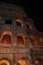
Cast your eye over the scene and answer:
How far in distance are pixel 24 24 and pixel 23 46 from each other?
13.9ft

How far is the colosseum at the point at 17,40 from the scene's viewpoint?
2022 centimetres

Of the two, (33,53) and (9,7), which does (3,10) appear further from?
(33,53)

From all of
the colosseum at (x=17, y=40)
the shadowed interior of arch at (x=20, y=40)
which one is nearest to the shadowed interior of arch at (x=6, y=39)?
the colosseum at (x=17, y=40)

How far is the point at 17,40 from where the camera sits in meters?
22.9

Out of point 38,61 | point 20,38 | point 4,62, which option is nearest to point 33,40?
point 20,38

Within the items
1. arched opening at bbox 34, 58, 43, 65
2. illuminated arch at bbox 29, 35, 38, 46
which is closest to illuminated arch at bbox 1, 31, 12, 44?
illuminated arch at bbox 29, 35, 38, 46

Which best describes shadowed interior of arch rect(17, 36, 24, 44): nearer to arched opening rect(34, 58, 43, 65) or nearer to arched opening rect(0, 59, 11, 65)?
arched opening rect(34, 58, 43, 65)

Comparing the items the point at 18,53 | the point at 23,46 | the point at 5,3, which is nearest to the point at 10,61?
the point at 18,53

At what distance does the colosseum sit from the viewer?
66.3ft

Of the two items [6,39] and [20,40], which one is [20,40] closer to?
[20,40]

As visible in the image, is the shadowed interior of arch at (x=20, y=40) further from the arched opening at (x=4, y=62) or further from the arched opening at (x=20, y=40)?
the arched opening at (x=4, y=62)

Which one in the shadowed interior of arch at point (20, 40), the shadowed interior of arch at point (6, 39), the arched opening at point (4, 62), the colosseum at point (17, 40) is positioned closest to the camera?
the arched opening at point (4, 62)

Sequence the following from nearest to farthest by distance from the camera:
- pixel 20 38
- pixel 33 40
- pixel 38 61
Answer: pixel 38 61, pixel 20 38, pixel 33 40

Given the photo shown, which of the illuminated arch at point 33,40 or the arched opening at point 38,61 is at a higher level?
the illuminated arch at point 33,40
